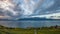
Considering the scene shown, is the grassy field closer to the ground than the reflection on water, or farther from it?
closer to the ground

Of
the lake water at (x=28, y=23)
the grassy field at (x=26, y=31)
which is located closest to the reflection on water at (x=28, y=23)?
the lake water at (x=28, y=23)

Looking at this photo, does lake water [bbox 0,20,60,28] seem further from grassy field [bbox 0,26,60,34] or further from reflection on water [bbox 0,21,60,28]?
grassy field [bbox 0,26,60,34]

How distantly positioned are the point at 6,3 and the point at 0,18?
0.76 ft

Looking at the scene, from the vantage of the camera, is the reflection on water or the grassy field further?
the grassy field

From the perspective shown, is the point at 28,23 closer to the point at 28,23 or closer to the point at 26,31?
the point at 28,23

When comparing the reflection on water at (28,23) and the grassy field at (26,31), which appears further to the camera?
the grassy field at (26,31)

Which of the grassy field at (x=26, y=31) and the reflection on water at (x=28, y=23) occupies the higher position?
the reflection on water at (x=28, y=23)

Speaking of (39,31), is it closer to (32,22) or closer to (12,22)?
(32,22)

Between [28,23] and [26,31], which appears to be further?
[26,31]

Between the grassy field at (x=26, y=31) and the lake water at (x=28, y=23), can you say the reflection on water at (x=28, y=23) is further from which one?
the grassy field at (x=26, y=31)

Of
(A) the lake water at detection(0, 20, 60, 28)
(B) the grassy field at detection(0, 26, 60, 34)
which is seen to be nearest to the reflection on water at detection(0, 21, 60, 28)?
(A) the lake water at detection(0, 20, 60, 28)

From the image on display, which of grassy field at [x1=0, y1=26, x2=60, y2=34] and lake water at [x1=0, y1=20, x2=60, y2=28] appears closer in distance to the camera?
lake water at [x1=0, y1=20, x2=60, y2=28]

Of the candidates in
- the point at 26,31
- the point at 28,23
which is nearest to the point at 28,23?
the point at 28,23

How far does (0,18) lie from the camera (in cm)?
188
